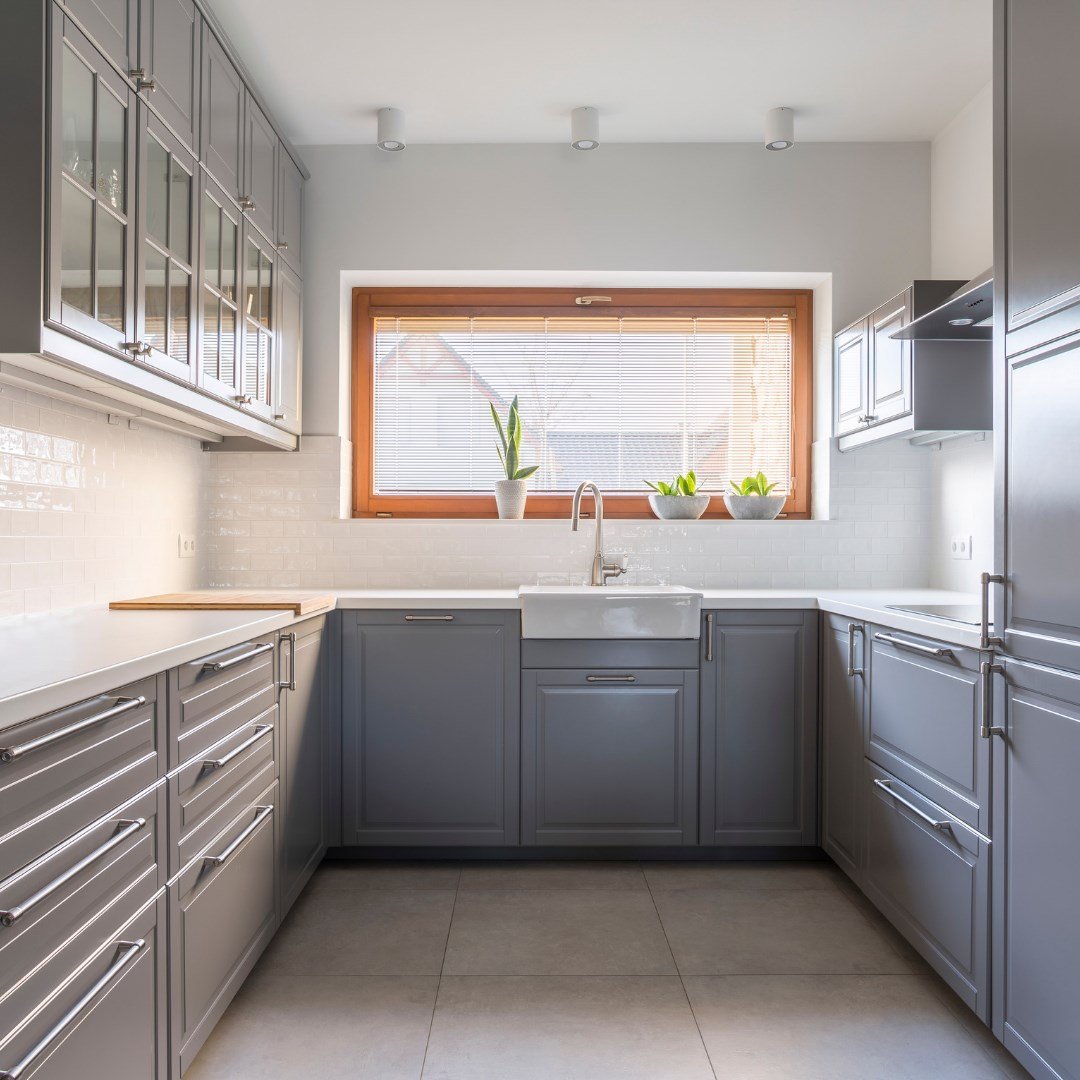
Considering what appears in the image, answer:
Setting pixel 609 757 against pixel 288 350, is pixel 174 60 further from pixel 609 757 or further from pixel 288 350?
pixel 609 757

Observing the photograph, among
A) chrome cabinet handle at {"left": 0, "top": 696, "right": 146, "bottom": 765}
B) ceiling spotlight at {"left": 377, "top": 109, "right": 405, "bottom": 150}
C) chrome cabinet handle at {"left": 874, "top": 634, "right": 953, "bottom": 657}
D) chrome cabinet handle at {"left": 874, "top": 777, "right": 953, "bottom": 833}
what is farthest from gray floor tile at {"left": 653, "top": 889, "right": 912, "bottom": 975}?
ceiling spotlight at {"left": 377, "top": 109, "right": 405, "bottom": 150}

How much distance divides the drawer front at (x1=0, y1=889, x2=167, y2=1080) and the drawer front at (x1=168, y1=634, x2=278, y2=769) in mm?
287

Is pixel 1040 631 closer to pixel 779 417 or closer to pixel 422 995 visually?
pixel 422 995

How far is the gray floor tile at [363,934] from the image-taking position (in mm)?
2211

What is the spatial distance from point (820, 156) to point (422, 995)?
3.32 meters

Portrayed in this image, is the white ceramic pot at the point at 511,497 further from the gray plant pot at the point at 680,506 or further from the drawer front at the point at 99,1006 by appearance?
the drawer front at the point at 99,1006

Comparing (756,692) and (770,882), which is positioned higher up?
(756,692)

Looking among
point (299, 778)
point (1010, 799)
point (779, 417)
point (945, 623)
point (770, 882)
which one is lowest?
point (770, 882)

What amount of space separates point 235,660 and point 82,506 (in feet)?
2.81

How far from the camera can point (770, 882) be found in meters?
2.79

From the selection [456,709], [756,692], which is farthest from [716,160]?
[456,709]

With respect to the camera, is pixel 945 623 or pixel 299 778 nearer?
pixel 945 623

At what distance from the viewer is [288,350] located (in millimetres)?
3195

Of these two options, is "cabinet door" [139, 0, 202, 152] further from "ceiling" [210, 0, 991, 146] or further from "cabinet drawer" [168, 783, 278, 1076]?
"cabinet drawer" [168, 783, 278, 1076]
